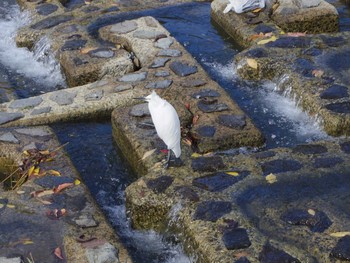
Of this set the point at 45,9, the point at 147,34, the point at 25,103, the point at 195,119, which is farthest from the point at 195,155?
the point at 45,9

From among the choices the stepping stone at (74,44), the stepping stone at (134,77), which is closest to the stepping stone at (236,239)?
the stepping stone at (134,77)

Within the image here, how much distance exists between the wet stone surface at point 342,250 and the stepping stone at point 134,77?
3.30 metres

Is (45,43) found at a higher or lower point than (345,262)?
lower

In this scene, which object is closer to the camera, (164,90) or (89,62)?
(164,90)

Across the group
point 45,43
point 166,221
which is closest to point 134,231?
point 166,221

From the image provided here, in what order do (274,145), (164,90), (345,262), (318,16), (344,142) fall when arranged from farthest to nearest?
(318,16) → (164,90) → (274,145) → (344,142) → (345,262)

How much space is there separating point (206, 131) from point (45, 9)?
4.11m

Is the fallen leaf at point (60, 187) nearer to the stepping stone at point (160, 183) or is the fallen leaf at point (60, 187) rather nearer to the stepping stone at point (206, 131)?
the stepping stone at point (160, 183)

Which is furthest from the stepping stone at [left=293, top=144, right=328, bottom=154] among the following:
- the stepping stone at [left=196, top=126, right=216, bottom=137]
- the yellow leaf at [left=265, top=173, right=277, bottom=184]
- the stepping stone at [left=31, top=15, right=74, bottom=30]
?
the stepping stone at [left=31, top=15, right=74, bottom=30]

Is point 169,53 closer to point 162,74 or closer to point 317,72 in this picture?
point 162,74

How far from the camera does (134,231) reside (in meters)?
6.12

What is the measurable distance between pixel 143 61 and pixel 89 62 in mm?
598

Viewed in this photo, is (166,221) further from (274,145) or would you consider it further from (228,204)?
(274,145)

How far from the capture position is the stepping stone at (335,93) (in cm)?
741
